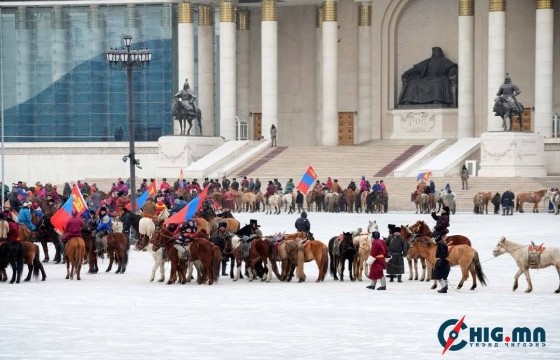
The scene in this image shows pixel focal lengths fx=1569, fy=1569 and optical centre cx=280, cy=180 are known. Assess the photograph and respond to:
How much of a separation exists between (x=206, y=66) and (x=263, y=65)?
5092 millimetres

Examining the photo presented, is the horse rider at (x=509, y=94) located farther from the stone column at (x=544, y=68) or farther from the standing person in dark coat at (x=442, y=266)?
the standing person in dark coat at (x=442, y=266)

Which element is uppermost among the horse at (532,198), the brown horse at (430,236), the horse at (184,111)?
the horse at (184,111)

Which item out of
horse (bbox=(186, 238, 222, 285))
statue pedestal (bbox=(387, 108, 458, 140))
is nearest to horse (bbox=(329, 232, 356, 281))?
horse (bbox=(186, 238, 222, 285))

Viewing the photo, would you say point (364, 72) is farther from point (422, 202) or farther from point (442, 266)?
point (442, 266)

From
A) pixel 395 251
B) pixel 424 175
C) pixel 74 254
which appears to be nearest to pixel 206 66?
pixel 424 175

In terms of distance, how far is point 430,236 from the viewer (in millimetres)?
32781

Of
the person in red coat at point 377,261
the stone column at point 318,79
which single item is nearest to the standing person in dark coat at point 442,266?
the person in red coat at point 377,261

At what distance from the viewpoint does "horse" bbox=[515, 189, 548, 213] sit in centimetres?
6322

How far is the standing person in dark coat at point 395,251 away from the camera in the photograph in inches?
1283

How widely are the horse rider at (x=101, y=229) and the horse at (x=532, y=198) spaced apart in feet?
98.3

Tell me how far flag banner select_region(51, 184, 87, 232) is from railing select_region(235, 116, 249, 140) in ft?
156

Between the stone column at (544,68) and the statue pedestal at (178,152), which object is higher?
the stone column at (544,68)

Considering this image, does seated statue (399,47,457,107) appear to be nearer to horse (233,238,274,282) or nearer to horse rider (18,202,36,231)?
horse rider (18,202,36,231)

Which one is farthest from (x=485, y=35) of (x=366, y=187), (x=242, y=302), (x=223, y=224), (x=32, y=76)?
(x=242, y=302)
